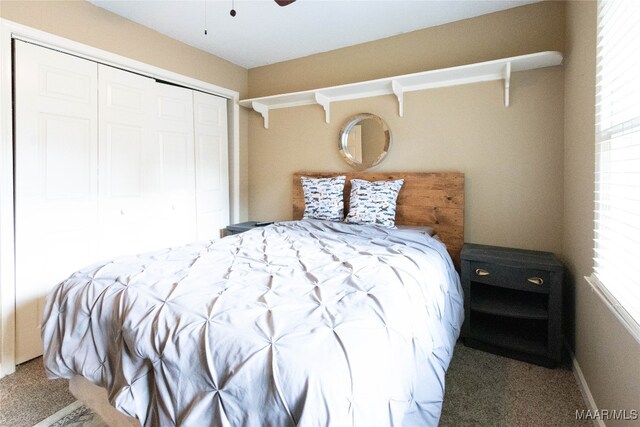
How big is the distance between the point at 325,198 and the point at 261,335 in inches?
80.1

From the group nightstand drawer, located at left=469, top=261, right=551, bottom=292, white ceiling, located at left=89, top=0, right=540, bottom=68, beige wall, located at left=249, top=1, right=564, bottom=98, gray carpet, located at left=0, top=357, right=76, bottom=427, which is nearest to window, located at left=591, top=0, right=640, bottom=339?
nightstand drawer, located at left=469, top=261, right=551, bottom=292

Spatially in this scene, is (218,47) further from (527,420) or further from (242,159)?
(527,420)

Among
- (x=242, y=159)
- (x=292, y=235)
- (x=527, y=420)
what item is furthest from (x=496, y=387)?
(x=242, y=159)

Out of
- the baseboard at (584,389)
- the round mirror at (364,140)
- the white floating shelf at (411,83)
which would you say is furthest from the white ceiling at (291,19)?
the baseboard at (584,389)

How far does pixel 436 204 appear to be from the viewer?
260 centimetres

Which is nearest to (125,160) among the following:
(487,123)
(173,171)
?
(173,171)

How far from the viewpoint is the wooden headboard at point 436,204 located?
253 centimetres

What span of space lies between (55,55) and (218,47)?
52.2 inches

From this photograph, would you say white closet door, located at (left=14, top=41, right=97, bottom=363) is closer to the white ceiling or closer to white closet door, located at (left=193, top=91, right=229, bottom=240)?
the white ceiling

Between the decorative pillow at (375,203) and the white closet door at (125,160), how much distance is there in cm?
172

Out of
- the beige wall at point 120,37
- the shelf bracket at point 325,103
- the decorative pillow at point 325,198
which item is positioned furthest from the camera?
the shelf bracket at point 325,103

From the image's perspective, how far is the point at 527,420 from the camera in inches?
61.5

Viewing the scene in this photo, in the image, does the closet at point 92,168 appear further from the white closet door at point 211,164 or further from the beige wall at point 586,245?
the beige wall at point 586,245

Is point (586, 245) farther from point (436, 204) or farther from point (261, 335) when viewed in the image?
point (261, 335)
